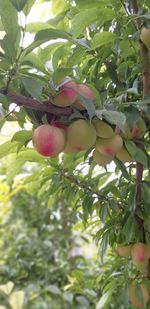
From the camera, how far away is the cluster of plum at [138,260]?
691 millimetres

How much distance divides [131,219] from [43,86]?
0.31m

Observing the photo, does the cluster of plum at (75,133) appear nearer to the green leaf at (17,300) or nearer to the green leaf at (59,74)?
the green leaf at (59,74)

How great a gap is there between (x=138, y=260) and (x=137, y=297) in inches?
3.8

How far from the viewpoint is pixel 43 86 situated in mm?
482

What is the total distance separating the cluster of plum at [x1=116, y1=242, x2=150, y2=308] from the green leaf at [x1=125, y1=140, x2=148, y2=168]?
0.19 m

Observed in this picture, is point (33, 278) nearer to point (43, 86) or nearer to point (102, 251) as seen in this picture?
point (102, 251)

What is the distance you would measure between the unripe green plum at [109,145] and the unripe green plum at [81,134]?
2cm

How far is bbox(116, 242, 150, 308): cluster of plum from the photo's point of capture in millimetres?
691

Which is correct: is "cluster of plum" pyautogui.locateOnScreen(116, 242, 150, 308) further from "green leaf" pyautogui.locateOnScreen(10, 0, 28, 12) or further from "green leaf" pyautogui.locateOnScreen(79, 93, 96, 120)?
"green leaf" pyautogui.locateOnScreen(10, 0, 28, 12)

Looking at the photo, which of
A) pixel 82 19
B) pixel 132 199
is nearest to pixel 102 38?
pixel 82 19

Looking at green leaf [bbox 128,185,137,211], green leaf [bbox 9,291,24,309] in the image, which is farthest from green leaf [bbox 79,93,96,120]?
green leaf [bbox 9,291,24,309]

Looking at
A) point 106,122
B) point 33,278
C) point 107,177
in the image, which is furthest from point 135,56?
point 33,278

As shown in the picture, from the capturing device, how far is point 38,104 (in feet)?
1.59

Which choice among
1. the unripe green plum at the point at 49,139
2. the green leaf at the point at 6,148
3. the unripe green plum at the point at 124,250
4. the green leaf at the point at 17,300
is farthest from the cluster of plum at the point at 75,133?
the green leaf at the point at 17,300
